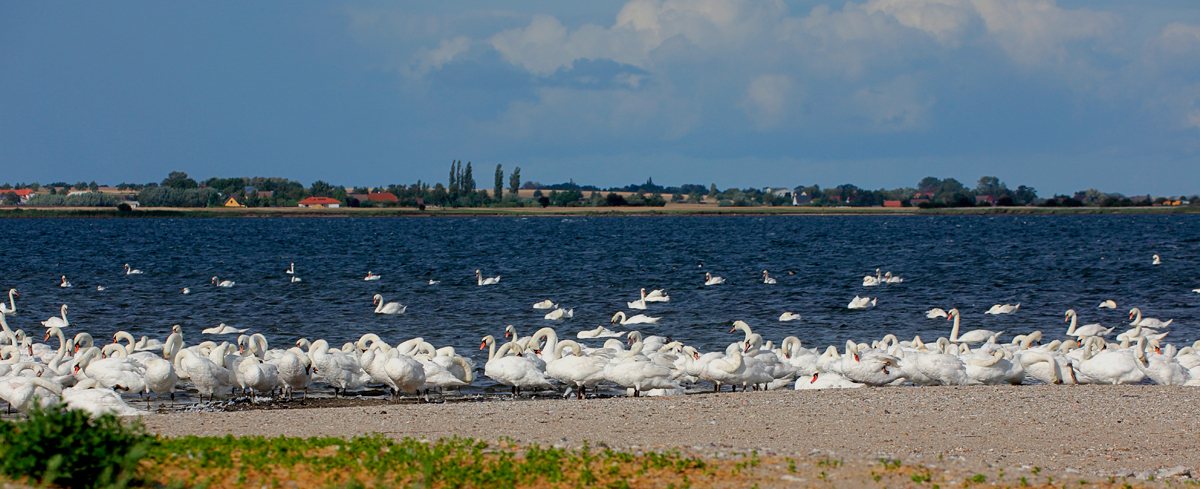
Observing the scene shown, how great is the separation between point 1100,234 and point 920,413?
8178 centimetres

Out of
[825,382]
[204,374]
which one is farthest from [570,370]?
[204,374]

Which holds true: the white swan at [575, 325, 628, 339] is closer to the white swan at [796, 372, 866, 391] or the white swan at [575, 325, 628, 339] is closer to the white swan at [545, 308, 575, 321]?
the white swan at [545, 308, 575, 321]

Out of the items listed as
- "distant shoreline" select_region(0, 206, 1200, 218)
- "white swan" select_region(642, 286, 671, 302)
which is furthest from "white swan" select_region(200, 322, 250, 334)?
"distant shoreline" select_region(0, 206, 1200, 218)

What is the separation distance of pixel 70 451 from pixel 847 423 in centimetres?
863

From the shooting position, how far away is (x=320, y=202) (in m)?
176

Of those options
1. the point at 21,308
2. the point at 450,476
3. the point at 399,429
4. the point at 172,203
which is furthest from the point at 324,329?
the point at 172,203

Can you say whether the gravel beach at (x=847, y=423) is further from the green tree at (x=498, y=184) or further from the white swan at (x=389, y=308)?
the green tree at (x=498, y=184)

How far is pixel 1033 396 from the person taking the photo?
13.8 meters

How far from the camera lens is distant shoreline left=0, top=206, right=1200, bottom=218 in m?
146

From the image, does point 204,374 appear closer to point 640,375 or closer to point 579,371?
point 579,371

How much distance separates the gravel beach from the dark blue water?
7.97m

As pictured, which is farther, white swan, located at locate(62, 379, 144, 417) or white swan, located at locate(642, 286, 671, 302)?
white swan, located at locate(642, 286, 671, 302)

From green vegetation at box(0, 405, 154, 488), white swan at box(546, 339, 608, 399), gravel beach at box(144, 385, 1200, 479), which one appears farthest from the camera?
white swan at box(546, 339, 608, 399)

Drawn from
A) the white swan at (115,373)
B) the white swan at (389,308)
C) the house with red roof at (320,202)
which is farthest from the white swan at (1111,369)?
the house with red roof at (320,202)
